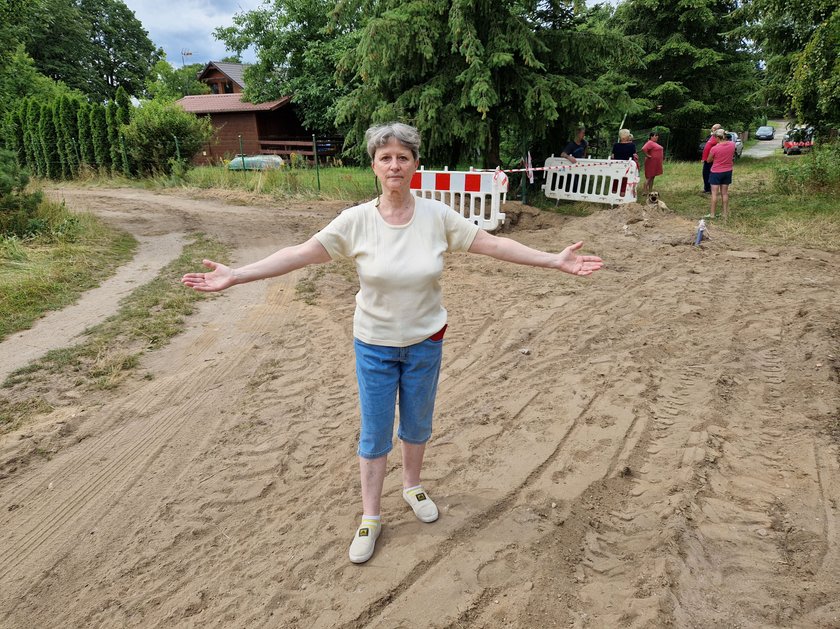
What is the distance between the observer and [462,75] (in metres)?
11.6

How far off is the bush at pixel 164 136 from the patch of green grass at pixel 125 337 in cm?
1400

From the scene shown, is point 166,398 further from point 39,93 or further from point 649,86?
point 39,93

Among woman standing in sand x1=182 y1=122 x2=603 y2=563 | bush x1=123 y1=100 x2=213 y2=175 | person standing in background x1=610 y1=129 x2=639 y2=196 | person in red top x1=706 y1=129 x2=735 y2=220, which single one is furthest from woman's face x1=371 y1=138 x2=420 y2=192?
bush x1=123 y1=100 x2=213 y2=175

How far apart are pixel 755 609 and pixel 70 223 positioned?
1111cm

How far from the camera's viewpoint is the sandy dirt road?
8.45 feet

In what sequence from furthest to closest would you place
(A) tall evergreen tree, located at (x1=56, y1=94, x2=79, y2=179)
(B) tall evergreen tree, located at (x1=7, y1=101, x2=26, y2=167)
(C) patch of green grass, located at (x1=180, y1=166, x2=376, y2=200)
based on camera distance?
(B) tall evergreen tree, located at (x1=7, y1=101, x2=26, y2=167) < (A) tall evergreen tree, located at (x1=56, y1=94, x2=79, y2=179) < (C) patch of green grass, located at (x1=180, y1=166, x2=376, y2=200)

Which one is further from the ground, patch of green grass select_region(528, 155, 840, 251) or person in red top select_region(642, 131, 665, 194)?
person in red top select_region(642, 131, 665, 194)

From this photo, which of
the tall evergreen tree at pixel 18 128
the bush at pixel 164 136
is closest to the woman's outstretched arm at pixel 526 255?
the bush at pixel 164 136

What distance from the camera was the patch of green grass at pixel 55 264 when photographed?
6496mm

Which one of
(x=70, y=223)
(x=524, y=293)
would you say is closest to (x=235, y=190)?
(x=70, y=223)

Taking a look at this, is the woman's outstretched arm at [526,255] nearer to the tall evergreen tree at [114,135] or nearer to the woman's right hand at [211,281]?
the woman's right hand at [211,281]

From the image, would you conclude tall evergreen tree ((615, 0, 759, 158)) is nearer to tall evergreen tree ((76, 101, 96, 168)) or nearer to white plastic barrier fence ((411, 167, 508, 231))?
white plastic barrier fence ((411, 167, 508, 231))

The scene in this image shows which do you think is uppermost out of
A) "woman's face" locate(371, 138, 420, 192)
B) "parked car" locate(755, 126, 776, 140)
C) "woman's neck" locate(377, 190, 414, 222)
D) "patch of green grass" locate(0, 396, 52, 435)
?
"parked car" locate(755, 126, 776, 140)

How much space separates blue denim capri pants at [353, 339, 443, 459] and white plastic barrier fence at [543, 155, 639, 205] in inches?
453
